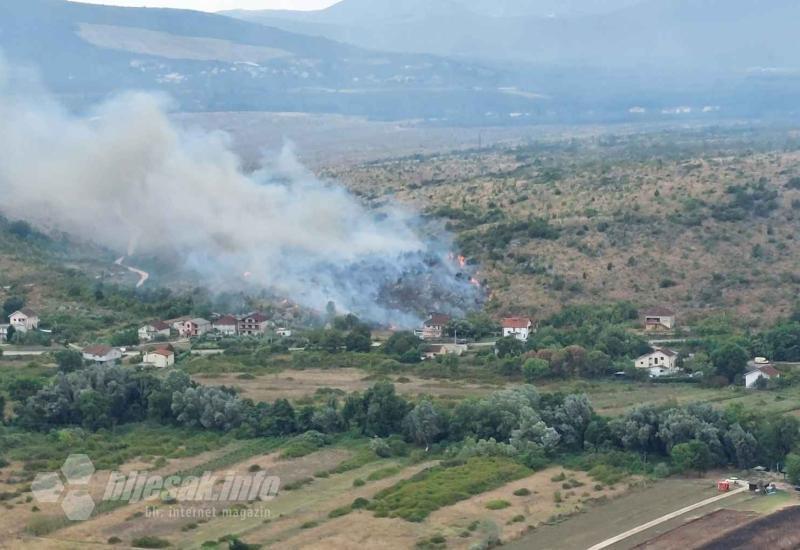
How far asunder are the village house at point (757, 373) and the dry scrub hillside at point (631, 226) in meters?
7.78

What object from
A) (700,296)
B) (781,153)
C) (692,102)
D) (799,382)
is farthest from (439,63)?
(799,382)

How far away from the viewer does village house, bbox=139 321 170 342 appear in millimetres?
54156

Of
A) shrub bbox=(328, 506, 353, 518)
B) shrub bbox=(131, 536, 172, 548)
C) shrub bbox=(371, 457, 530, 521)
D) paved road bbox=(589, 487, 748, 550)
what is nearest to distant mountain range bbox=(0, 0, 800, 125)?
shrub bbox=(371, 457, 530, 521)

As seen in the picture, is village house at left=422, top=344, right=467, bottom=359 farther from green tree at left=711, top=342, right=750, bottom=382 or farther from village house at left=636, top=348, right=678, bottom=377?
green tree at left=711, top=342, right=750, bottom=382

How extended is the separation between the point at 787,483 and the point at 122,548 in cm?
1383

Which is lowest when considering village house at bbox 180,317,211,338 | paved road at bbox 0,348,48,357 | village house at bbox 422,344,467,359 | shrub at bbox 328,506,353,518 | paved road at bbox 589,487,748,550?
paved road at bbox 0,348,48,357

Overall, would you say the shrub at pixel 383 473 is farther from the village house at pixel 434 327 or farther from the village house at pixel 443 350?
the village house at pixel 434 327

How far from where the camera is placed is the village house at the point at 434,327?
2105 inches

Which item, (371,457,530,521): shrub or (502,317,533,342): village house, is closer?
(371,457,530,521): shrub

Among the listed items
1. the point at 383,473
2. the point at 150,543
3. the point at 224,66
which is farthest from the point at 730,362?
the point at 224,66

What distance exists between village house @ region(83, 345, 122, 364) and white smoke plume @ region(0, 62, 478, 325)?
26.9 feet

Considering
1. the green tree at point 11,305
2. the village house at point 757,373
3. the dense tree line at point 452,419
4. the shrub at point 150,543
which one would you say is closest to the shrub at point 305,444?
the dense tree line at point 452,419

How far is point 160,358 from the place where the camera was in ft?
164

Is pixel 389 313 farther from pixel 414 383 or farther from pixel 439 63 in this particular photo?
pixel 439 63
